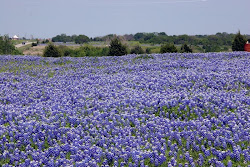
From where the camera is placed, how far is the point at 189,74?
13.1m

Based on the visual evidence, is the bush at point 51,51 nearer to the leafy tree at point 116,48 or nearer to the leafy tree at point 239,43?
the leafy tree at point 116,48

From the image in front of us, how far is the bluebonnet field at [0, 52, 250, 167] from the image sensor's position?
6316 millimetres

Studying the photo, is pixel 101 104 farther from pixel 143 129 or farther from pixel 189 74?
pixel 189 74

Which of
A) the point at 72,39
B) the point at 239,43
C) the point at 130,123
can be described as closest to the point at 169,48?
the point at 239,43

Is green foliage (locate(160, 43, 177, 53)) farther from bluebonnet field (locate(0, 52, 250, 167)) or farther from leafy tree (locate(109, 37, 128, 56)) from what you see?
bluebonnet field (locate(0, 52, 250, 167))

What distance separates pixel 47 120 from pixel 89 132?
1.28 m

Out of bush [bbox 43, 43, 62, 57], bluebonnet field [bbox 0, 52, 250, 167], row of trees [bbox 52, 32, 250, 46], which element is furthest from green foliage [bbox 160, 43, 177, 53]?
row of trees [bbox 52, 32, 250, 46]

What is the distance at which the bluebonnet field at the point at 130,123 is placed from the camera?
632 centimetres

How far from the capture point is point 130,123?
8.10 meters

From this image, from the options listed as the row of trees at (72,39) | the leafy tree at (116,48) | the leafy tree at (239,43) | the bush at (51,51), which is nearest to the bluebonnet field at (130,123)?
the leafy tree at (116,48)

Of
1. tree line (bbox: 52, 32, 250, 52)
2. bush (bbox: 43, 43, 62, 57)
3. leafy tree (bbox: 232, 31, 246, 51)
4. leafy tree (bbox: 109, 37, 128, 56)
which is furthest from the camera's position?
tree line (bbox: 52, 32, 250, 52)

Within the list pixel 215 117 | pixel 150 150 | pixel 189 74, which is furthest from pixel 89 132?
pixel 189 74

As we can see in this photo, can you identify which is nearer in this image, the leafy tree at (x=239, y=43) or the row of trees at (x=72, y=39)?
the leafy tree at (x=239, y=43)

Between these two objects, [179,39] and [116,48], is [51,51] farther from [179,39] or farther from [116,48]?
[179,39]
